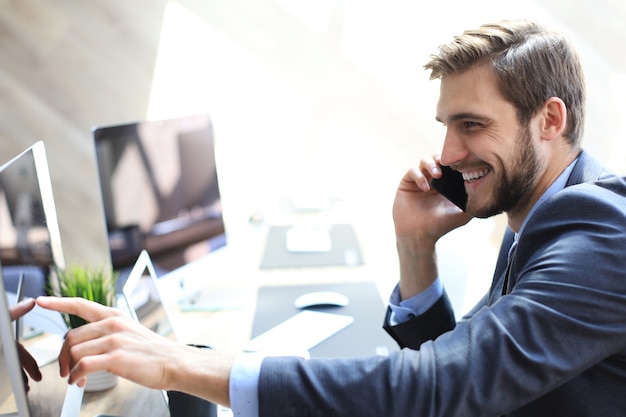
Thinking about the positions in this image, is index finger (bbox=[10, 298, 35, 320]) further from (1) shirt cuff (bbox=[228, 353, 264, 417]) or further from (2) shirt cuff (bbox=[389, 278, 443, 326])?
(2) shirt cuff (bbox=[389, 278, 443, 326])

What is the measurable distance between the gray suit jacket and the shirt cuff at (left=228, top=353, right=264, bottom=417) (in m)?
0.01

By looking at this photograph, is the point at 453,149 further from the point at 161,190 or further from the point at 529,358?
the point at 161,190

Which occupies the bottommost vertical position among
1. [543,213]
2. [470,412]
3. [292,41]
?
[470,412]

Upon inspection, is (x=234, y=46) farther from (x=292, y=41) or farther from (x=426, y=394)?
(x=426, y=394)

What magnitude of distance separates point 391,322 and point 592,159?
59 centimetres

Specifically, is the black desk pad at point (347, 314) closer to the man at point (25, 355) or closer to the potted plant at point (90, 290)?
→ the potted plant at point (90, 290)

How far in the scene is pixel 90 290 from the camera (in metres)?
1.43

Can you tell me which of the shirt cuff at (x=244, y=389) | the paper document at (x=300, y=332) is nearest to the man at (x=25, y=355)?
the shirt cuff at (x=244, y=389)

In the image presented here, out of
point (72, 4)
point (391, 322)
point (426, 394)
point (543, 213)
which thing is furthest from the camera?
point (72, 4)

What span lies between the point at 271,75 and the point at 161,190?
1856mm

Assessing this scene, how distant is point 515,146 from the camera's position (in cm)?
125

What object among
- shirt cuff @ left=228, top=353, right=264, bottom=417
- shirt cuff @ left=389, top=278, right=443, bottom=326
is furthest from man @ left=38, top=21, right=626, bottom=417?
shirt cuff @ left=389, top=278, right=443, bottom=326

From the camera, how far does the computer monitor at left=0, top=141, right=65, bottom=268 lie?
0.93 meters

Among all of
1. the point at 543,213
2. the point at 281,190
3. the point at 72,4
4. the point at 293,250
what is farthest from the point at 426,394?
the point at 72,4
